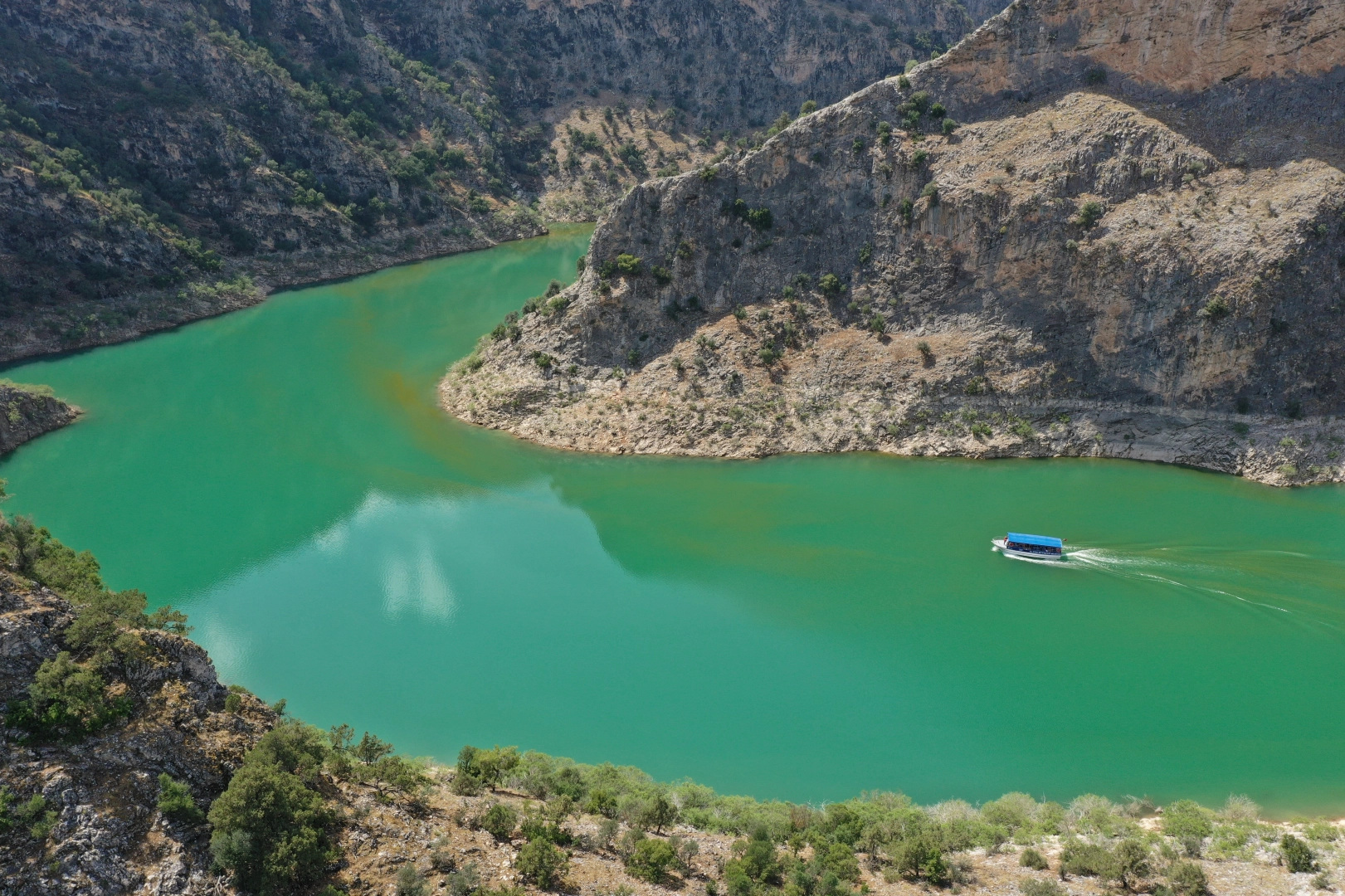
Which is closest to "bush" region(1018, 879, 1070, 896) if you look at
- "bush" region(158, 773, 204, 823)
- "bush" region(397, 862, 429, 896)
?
"bush" region(397, 862, 429, 896)

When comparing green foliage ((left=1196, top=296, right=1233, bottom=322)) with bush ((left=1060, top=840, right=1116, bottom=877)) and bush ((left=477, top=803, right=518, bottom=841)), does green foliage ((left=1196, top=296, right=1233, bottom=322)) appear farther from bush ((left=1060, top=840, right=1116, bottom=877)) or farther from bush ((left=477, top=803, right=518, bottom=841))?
bush ((left=477, top=803, right=518, bottom=841))

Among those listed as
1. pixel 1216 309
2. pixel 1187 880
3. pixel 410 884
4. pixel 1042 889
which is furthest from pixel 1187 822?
pixel 1216 309

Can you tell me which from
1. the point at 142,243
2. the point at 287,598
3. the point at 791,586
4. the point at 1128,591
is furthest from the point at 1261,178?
the point at 142,243

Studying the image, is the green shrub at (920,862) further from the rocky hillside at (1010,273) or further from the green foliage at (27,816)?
the rocky hillside at (1010,273)

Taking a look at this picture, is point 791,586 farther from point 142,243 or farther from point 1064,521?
point 142,243

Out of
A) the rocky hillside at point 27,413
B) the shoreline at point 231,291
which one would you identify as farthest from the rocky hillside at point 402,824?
the shoreline at point 231,291

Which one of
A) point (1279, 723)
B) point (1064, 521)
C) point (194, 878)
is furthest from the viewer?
point (1064, 521)
